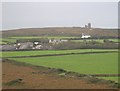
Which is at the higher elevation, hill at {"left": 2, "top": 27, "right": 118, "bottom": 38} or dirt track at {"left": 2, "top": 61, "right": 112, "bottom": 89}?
hill at {"left": 2, "top": 27, "right": 118, "bottom": 38}

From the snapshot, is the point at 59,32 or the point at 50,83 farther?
the point at 59,32

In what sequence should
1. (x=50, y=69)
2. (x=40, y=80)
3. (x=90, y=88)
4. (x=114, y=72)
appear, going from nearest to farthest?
1. (x=90, y=88)
2. (x=40, y=80)
3. (x=114, y=72)
4. (x=50, y=69)

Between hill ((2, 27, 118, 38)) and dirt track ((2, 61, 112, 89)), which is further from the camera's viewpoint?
hill ((2, 27, 118, 38))

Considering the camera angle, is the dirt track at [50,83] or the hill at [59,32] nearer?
the dirt track at [50,83]

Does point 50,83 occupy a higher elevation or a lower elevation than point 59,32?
lower

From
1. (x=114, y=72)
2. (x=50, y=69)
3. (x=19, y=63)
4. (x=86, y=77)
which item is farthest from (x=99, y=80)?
(x=19, y=63)

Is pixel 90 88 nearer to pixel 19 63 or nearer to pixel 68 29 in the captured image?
pixel 19 63

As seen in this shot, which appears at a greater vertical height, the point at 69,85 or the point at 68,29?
the point at 68,29

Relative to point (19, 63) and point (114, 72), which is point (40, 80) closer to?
point (114, 72)

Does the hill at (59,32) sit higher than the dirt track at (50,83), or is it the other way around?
the hill at (59,32)

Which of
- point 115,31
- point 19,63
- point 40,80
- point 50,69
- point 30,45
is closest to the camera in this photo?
point 40,80

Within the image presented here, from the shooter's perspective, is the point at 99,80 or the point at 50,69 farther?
the point at 50,69
